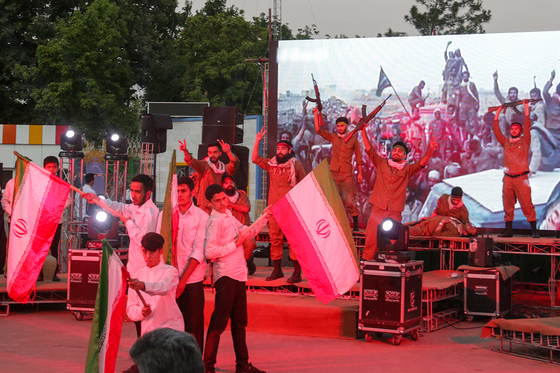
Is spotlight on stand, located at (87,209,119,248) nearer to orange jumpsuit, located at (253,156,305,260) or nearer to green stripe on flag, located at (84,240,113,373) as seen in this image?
orange jumpsuit, located at (253,156,305,260)

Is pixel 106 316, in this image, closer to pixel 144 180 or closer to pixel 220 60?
pixel 144 180

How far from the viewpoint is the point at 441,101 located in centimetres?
1242

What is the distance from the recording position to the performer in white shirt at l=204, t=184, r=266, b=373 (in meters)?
5.40

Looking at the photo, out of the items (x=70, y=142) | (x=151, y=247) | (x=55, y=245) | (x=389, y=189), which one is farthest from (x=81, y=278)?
(x=389, y=189)

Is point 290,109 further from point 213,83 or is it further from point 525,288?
point 213,83

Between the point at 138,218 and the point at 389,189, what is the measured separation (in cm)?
426

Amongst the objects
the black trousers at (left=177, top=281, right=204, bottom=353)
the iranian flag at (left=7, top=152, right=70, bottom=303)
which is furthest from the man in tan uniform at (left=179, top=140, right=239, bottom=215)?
the black trousers at (left=177, top=281, right=204, bottom=353)

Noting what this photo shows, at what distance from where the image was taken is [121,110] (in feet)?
93.2

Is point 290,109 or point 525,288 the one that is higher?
point 290,109

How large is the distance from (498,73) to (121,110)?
65.5 feet

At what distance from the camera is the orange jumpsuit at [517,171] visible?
32.0 feet

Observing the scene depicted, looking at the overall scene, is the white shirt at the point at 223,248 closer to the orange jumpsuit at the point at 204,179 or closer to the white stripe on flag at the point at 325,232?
the white stripe on flag at the point at 325,232

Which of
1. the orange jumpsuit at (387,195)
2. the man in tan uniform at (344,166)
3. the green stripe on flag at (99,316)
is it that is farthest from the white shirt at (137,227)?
the man in tan uniform at (344,166)

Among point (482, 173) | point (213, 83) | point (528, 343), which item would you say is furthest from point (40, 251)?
point (213, 83)
